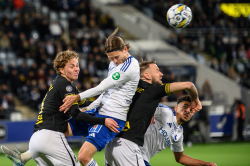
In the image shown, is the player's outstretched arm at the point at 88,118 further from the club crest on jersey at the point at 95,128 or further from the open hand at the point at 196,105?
the open hand at the point at 196,105

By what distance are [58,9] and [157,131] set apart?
15.4 metres

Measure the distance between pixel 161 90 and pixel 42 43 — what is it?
12071 millimetres

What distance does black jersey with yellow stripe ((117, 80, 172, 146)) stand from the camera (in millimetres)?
4898

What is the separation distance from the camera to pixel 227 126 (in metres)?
15.4

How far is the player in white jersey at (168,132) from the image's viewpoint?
18.3ft

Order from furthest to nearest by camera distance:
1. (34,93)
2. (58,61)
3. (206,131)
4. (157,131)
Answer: (206,131) < (34,93) < (157,131) < (58,61)

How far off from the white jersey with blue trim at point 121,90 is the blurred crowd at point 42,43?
28.9 feet

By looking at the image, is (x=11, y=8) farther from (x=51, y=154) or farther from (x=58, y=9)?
(x=51, y=154)

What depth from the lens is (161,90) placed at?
4.89 m

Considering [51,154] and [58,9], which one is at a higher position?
[58,9]

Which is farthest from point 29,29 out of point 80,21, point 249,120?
point 249,120

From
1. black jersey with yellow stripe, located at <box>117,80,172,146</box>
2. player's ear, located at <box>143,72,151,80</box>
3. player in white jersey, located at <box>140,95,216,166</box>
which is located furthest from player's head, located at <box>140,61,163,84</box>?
player in white jersey, located at <box>140,95,216,166</box>

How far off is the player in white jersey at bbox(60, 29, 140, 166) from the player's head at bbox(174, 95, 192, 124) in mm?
1113

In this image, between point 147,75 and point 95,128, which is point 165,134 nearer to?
point 147,75
